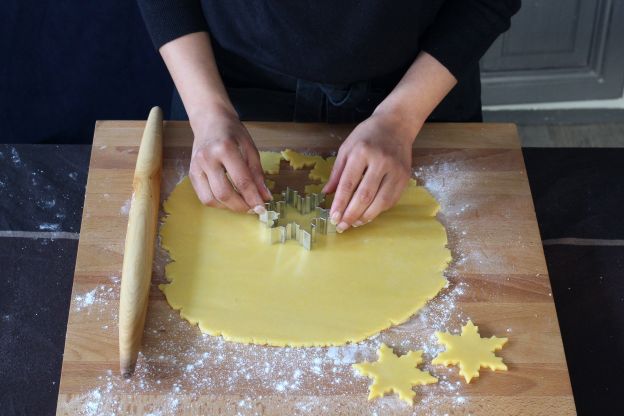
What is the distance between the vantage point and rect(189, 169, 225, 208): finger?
115 cm

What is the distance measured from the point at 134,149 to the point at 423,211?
49cm

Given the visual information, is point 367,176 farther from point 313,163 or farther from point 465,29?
point 465,29

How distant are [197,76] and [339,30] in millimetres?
241

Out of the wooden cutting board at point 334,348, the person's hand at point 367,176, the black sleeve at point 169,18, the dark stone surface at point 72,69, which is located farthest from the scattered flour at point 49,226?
the dark stone surface at point 72,69

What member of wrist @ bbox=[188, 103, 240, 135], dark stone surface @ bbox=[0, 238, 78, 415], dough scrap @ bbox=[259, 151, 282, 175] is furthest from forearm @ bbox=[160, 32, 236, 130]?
dark stone surface @ bbox=[0, 238, 78, 415]

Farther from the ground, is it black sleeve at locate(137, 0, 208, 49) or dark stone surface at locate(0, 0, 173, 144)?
black sleeve at locate(137, 0, 208, 49)

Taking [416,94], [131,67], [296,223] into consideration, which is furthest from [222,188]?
[131,67]

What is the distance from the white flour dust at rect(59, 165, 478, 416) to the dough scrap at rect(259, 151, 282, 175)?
1.03 ft

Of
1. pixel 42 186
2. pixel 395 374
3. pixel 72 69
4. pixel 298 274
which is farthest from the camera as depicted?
pixel 72 69

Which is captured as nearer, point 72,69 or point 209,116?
point 209,116

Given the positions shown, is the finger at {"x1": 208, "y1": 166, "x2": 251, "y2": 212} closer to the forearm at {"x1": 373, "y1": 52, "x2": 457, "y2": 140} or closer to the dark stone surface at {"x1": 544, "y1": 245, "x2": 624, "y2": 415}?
the forearm at {"x1": 373, "y1": 52, "x2": 457, "y2": 140}

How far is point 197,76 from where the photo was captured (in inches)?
48.3

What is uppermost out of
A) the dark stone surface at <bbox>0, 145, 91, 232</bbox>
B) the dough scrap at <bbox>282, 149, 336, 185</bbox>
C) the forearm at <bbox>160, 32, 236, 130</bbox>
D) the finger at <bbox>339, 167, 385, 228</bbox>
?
the forearm at <bbox>160, 32, 236, 130</bbox>

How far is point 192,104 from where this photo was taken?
1.22 metres
